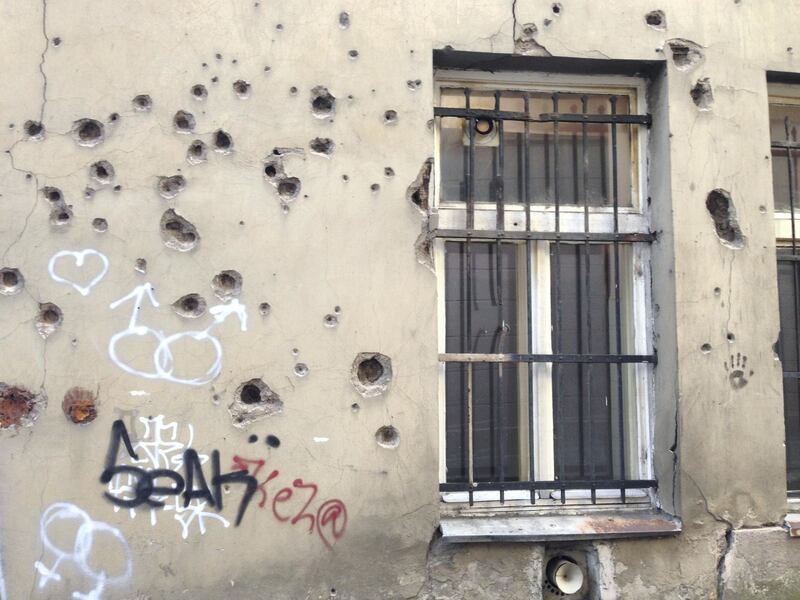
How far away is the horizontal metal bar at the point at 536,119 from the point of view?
3420 mm

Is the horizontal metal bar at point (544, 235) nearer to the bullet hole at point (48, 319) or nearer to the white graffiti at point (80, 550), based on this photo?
the bullet hole at point (48, 319)

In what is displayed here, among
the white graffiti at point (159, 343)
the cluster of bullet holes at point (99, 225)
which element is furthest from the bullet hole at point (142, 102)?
the white graffiti at point (159, 343)

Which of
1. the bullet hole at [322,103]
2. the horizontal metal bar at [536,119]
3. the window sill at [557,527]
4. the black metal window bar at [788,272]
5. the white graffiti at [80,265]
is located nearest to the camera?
the white graffiti at [80,265]

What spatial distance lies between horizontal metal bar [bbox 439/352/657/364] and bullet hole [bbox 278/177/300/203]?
996 mm

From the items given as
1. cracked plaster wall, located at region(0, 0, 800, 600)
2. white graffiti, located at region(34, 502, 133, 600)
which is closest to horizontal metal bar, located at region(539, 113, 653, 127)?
cracked plaster wall, located at region(0, 0, 800, 600)

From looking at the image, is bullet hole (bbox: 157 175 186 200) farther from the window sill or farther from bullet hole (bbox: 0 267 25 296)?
the window sill

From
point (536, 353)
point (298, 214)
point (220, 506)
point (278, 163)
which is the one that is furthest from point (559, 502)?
point (278, 163)

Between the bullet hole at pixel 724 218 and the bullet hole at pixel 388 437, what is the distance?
1.81 metres

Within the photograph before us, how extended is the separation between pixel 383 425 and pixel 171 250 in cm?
120

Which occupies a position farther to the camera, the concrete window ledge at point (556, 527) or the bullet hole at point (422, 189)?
the bullet hole at point (422, 189)

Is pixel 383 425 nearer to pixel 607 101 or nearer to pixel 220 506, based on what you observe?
pixel 220 506

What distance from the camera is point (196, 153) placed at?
3105mm

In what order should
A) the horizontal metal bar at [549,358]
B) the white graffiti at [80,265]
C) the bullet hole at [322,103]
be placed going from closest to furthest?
the white graffiti at [80,265] < the bullet hole at [322,103] < the horizontal metal bar at [549,358]

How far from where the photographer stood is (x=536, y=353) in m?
3.42
